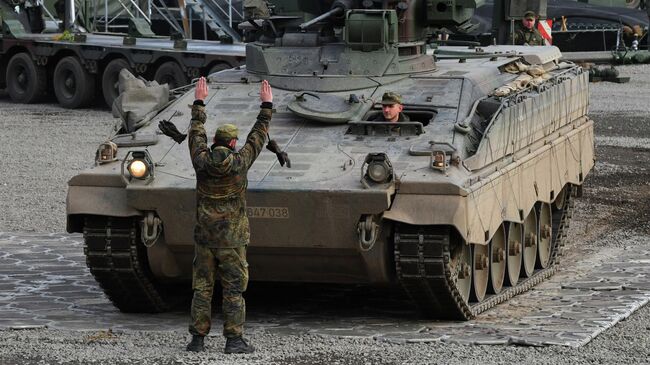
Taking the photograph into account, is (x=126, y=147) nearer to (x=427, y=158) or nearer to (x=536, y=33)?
(x=427, y=158)

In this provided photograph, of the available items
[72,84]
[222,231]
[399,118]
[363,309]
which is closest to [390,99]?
[399,118]

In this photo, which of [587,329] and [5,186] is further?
[5,186]

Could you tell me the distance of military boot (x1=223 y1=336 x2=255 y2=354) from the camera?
9.88 meters

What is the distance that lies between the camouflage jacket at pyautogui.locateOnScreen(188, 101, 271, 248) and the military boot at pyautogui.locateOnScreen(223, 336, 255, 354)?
599 millimetres

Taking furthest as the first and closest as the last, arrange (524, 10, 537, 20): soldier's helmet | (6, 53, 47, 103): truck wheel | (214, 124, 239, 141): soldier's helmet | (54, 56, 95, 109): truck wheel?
(6, 53, 47, 103): truck wheel
(54, 56, 95, 109): truck wheel
(524, 10, 537, 20): soldier's helmet
(214, 124, 239, 141): soldier's helmet

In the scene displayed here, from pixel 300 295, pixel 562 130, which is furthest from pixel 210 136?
pixel 562 130

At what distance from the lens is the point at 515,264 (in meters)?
13.3

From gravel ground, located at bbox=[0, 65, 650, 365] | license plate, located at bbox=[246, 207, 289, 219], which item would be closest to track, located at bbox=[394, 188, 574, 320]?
gravel ground, located at bbox=[0, 65, 650, 365]

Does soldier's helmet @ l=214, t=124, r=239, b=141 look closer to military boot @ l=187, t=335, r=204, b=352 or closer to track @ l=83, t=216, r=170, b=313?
military boot @ l=187, t=335, r=204, b=352

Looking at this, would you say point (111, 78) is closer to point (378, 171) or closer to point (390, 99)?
point (390, 99)

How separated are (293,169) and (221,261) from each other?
4.09 feet

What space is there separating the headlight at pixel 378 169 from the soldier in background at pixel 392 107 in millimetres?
1099

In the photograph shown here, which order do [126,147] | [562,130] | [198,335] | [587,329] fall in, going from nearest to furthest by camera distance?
[198,335]
[587,329]
[126,147]
[562,130]

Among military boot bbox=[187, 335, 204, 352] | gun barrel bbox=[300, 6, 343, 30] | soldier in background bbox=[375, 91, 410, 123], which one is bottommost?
military boot bbox=[187, 335, 204, 352]
